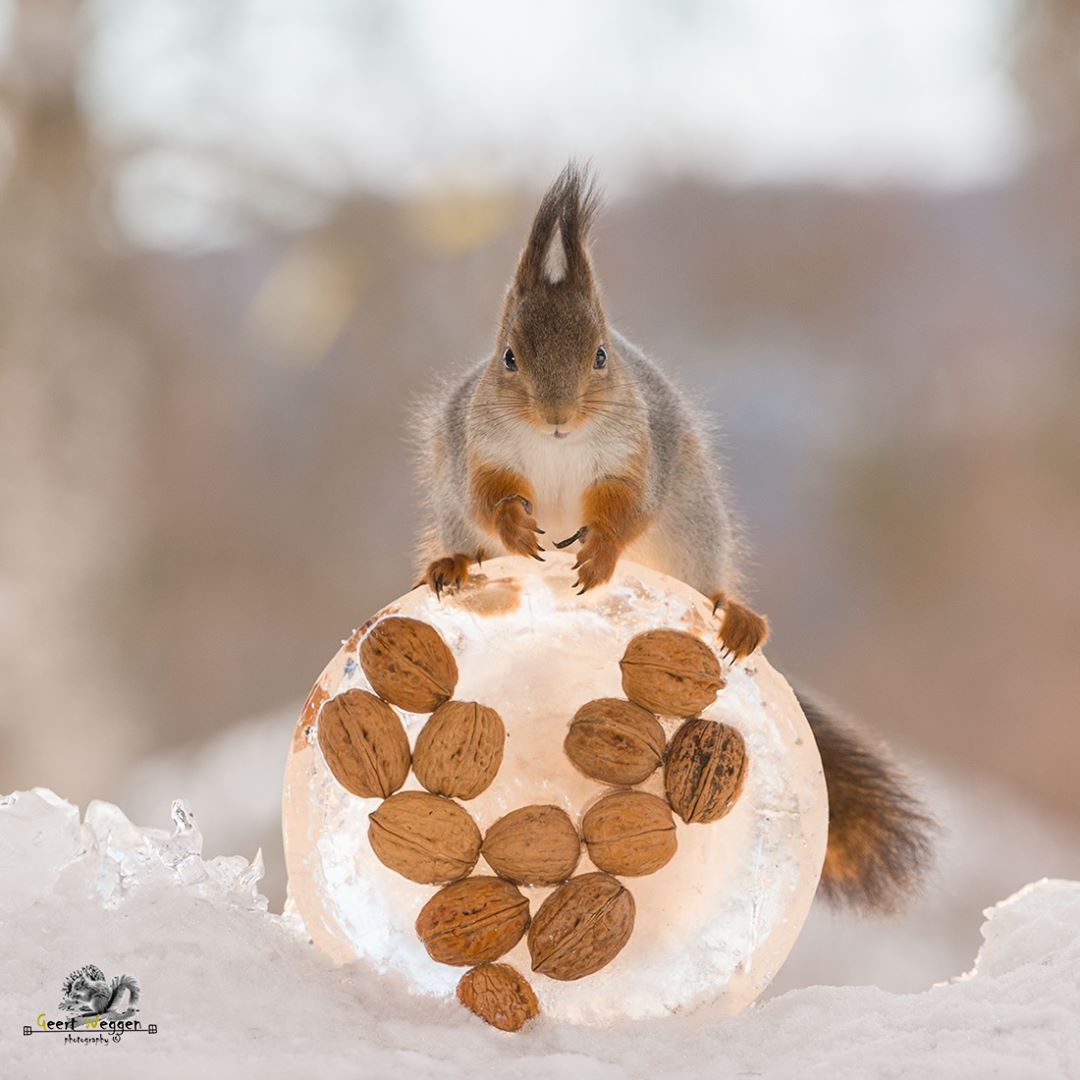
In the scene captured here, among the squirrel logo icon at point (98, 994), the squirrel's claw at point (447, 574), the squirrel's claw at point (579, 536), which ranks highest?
the squirrel's claw at point (579, 536)

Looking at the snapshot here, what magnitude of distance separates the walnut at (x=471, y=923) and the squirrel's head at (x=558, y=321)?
0.34 m

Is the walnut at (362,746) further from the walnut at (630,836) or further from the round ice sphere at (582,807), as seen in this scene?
the walnut at (630,836)

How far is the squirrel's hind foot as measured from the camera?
0.97 m

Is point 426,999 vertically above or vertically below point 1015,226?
below

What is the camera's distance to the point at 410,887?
932 mm

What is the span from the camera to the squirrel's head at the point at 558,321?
0.95 metres

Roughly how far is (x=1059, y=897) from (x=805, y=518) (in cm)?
207

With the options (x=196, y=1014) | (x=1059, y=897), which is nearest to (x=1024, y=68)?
(x=1059, y=897)

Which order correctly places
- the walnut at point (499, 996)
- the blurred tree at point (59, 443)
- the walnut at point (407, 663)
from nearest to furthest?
the walnut at point (499, 996) < the walnut at point (407, 663) < the blurred tree at point (59, 443)

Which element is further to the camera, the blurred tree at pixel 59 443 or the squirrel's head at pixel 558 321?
the blurred tree at pixel 59 443

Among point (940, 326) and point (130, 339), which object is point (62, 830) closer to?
point (130, 339)

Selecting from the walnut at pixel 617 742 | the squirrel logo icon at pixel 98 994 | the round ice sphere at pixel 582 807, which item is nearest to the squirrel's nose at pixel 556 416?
the round ice sphere at pixel 582 807

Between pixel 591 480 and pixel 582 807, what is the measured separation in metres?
0.26

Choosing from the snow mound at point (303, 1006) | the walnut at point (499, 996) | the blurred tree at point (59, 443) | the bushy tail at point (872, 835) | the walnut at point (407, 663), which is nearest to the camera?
the snow mound at point (303, 1006)
